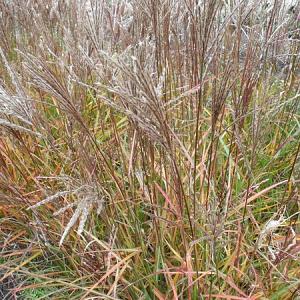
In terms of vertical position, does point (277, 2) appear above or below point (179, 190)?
above

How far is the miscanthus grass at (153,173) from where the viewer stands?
1221 millimetres

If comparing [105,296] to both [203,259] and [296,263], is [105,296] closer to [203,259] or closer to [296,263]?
[203,259]

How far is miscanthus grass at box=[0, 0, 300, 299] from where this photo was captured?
1.22m

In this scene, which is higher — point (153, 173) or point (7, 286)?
point (153, 173)

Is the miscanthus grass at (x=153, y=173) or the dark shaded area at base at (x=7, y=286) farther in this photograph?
the dark shaded area at base at (x=7, y=286)

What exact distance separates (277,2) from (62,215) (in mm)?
1163

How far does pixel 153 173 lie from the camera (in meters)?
1.63

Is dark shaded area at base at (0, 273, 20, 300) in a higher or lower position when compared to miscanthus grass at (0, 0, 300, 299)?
lower

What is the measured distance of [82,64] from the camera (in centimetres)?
163

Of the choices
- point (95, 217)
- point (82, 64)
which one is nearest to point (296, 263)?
point (95, 217)

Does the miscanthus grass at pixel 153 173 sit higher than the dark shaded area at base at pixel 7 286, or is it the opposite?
the miscanthus grass at pixel 153 173

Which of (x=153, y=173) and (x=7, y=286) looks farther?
(x=7, y=286)

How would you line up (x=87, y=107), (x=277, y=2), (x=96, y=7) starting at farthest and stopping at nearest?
(x=87, y=107)
(x=277, y=2)
(x=96, y=7)

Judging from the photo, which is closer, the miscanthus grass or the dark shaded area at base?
the miscanthus grass
